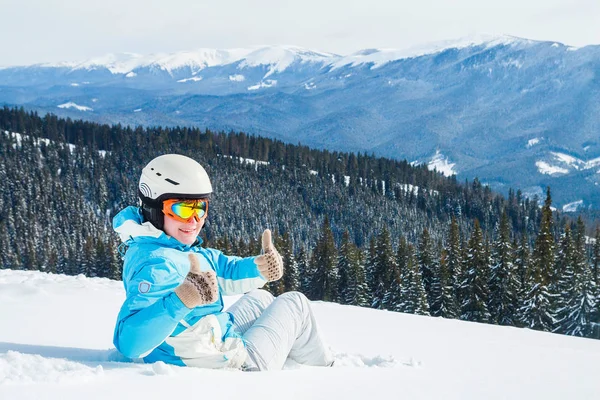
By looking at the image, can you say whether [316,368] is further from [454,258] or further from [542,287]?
[454,258]

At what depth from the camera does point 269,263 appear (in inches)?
215

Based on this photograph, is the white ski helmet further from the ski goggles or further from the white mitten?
the white mitten

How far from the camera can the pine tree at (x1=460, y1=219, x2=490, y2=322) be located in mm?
40812

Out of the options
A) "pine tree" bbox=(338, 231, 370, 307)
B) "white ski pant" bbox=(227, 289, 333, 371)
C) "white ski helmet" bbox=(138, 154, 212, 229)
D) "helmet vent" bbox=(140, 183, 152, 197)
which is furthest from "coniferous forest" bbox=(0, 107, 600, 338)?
"helmet vent" bbox=(140, 183, 152, 197)

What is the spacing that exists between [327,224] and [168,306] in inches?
2384

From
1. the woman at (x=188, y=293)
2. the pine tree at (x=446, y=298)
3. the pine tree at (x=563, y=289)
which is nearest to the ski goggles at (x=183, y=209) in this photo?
the woman at (x=188, y=293)

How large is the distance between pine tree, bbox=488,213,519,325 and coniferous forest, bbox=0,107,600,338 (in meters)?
0.10

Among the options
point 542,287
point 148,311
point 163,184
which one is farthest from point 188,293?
point 542,287

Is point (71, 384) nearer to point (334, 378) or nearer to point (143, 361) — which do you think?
point (143, 361)

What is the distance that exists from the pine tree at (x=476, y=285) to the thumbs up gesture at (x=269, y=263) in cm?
3856

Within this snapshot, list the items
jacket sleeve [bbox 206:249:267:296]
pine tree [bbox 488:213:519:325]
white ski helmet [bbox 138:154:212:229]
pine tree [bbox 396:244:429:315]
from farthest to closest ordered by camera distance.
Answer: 1. pine tree [bbox 396:244:429:315]
2. pine tree [bbox 488:213:519:325]
3. jacket sleeve [bbox 206:249:267:296]
4. white ski helmet [bbox 138:154:212:229]

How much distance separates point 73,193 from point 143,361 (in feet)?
439

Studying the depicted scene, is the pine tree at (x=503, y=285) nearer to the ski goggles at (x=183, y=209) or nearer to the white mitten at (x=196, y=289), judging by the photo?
the ski goggles at (x=183, y=209)

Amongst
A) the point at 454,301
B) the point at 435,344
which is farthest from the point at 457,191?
the point at 435,344
